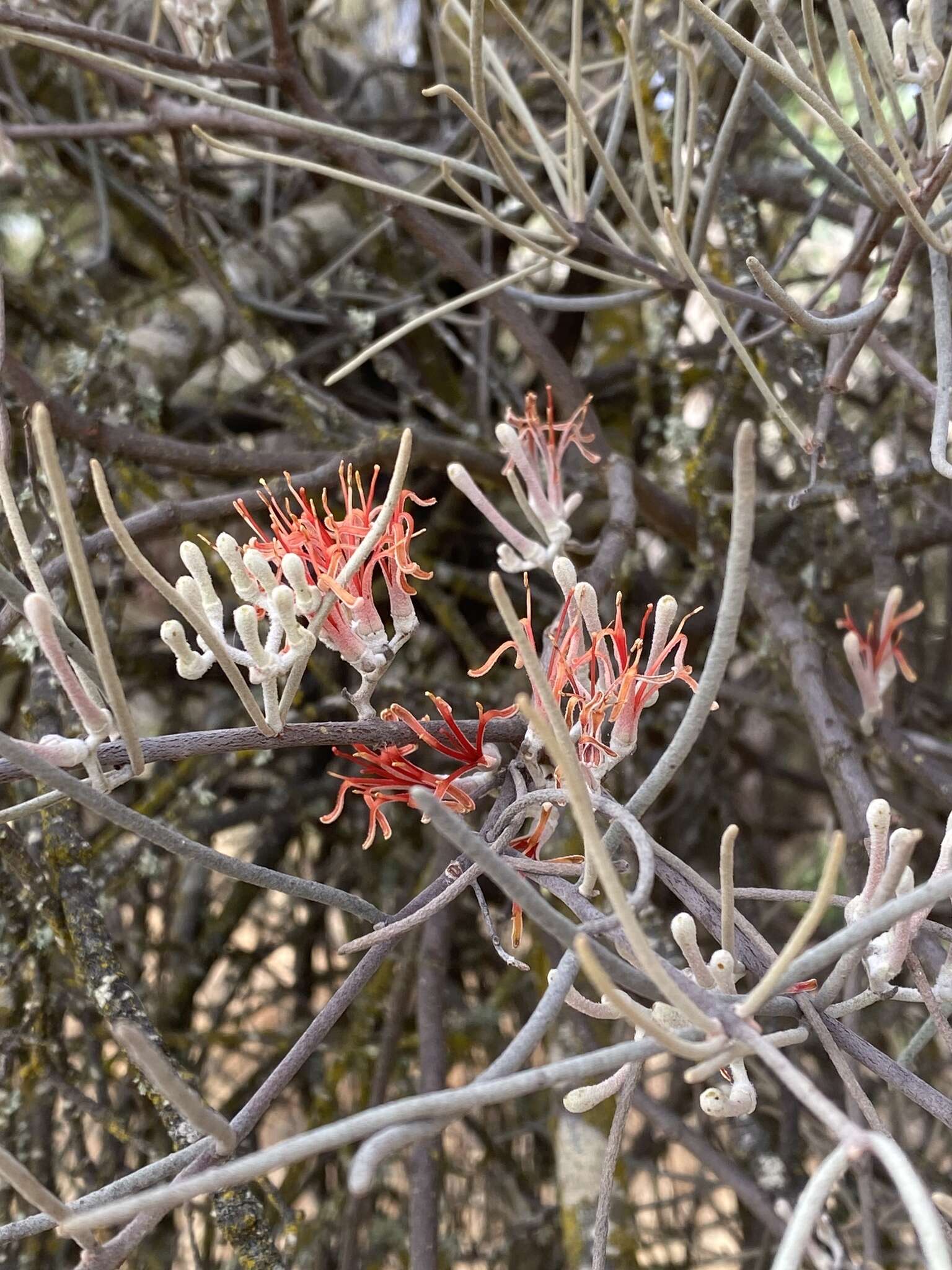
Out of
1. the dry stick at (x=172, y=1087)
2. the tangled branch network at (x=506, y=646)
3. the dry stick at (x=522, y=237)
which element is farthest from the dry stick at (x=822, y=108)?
the dry stick at (x=172, y=1087)

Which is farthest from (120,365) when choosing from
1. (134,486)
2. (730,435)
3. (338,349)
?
(730,435)

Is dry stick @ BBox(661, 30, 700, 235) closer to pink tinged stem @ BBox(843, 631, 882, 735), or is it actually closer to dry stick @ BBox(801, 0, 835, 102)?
dry stick @ BBox(801, 0, 835, 102)

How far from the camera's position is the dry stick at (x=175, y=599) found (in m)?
0.25

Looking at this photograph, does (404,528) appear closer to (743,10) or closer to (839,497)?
(839,497)

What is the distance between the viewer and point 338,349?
105cm

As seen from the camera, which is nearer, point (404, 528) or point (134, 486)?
point (404, 528)

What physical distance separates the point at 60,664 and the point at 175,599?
1.2 inches

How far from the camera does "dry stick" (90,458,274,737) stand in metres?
0.25

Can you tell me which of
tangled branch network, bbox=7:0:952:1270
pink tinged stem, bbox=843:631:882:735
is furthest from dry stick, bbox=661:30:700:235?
pink tinged stem, bbox=843:631:882:735

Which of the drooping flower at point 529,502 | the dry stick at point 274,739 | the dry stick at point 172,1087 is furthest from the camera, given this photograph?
the drooping flower at point 529,502

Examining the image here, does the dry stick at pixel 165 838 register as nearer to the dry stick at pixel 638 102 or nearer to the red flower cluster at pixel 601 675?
the red flower cluster at pixel 601 675

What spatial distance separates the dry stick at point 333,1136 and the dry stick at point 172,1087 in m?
0.01

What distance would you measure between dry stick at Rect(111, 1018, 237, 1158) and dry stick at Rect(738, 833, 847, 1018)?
11 cm

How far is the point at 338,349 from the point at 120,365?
0.36 meters
